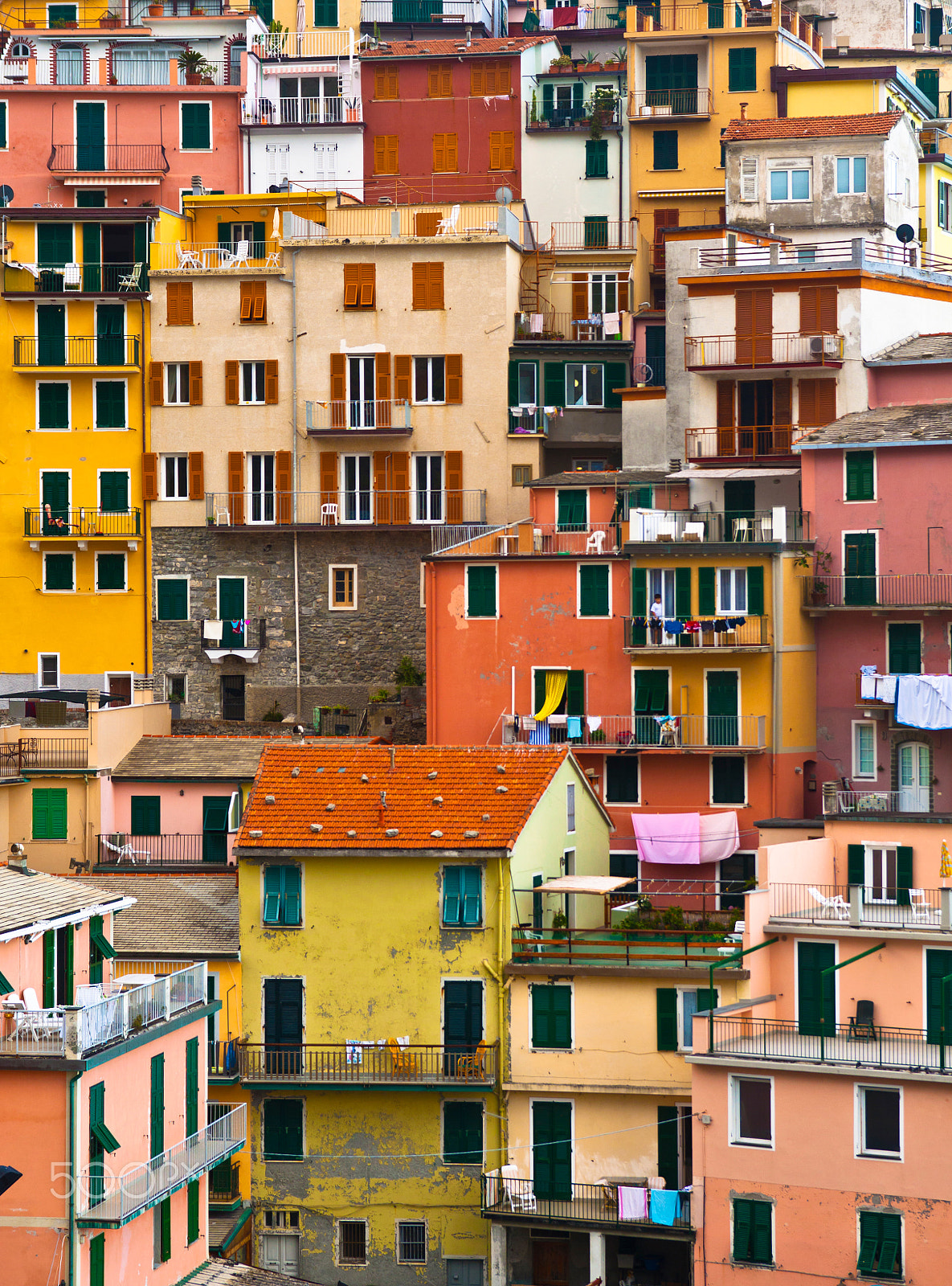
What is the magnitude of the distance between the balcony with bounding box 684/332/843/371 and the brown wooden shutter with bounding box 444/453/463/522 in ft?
28.0

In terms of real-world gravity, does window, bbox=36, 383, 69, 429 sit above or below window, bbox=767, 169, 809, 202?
below

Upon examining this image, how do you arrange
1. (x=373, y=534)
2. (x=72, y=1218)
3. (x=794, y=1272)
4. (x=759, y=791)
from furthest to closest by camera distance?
(x=373, y=534) → (x=759, y=791) → (x=794, y=1272) → (x=72, y=1218)

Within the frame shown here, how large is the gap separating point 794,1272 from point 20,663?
35.8 metres

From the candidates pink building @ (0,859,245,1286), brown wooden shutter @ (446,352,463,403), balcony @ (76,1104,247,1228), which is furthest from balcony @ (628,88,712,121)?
balcony @ (76,1104,247,1228)

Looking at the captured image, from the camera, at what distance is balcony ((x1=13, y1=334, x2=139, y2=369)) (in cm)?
6750

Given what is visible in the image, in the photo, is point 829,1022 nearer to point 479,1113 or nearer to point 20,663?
point 479,1113

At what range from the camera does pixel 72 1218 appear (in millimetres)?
35344

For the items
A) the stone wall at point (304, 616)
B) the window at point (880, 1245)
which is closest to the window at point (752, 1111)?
the window at point (880, 1245)

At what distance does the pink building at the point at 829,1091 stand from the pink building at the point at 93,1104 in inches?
409

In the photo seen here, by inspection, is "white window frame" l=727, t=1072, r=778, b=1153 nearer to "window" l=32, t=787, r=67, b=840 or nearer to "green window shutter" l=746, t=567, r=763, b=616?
"green window shutter" l=746, t=567, r=763, b=616

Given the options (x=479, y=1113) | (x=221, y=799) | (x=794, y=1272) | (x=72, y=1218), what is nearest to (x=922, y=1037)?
(x=794, y=1272)

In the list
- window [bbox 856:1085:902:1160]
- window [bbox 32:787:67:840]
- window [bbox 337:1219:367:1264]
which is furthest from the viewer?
window [bbox 32:787:67:840]

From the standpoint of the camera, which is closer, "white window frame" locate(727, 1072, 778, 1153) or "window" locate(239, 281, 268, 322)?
"white window frame" locate(727, 1072, 778, 1153)

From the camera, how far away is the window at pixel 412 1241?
1861 inches
